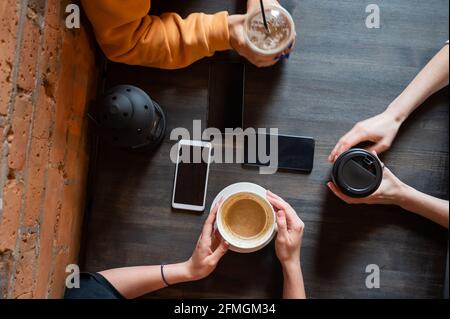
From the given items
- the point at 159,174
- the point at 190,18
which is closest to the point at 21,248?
the point at 159,174

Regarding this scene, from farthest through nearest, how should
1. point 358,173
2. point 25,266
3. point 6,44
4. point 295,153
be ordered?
point 295,153
point 358,173
point 25,266
point 6,44

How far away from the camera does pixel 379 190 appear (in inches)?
38.8

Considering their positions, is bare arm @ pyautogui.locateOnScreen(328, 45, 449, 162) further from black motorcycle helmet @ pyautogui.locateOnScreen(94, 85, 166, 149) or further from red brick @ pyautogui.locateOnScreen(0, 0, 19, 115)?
red brick @ pyautogui.locateOnScreen(0, 0, 19, 115)

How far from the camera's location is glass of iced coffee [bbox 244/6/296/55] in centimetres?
91

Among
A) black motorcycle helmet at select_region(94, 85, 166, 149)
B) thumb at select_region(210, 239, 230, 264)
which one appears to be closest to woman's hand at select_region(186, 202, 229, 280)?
thumb at select_region(210, 239, 230, 264)

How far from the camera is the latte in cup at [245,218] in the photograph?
3.17 ft

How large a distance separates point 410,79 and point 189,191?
2.03 ft

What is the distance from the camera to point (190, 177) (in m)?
1.07

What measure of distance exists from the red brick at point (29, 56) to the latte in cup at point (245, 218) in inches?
18.8

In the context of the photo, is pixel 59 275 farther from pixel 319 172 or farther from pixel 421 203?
pixel 421 203

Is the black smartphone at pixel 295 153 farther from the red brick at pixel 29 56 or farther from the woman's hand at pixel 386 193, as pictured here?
the red brick at pixel 29 56

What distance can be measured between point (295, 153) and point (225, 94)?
23 centimetres

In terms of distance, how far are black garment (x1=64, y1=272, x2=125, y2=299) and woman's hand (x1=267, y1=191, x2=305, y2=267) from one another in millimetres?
393

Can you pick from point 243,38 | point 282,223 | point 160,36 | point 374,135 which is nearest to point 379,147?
point 374,135
